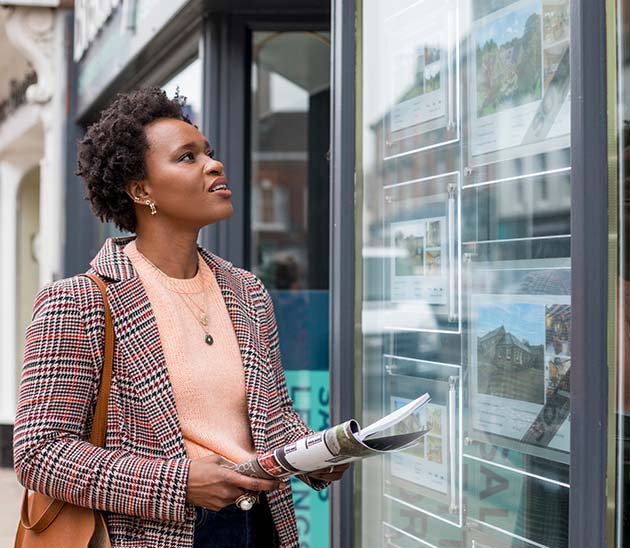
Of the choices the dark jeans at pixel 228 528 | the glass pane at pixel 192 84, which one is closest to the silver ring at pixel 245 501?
the dark jeans at pixel 228 528

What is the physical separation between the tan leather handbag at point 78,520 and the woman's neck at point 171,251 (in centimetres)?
26

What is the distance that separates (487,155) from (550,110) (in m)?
0.28

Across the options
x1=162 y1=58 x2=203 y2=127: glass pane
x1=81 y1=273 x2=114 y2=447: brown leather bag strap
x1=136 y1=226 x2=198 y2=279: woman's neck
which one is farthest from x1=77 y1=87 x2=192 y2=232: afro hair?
x1=162 y1=58 x2=203 y2=127: glass pane

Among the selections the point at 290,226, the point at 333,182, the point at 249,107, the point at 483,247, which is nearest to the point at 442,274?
the point at 483,247

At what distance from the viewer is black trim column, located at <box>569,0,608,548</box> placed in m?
1.93

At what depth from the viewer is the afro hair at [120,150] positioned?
2.28 metres

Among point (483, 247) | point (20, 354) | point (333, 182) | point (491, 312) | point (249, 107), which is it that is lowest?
point (20, 354)

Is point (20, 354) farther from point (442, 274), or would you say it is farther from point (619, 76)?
point (619, 76)

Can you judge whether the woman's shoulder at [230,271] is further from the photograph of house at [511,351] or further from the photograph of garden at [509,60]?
the photograph of garden at [509,60]

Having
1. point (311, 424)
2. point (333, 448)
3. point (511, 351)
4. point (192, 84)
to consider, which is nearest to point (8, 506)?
point (311, 424)

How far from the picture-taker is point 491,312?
2.39 meters

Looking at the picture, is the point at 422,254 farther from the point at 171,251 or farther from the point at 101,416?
the point at 101,416

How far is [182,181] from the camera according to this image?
225cm

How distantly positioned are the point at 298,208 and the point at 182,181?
11.3 feet
